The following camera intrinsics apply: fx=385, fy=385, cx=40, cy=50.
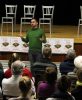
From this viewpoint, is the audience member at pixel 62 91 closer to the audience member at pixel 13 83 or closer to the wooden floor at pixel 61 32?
the audience member at pixel 13 83

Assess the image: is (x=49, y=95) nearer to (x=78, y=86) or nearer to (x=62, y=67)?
(x=78, y=86)

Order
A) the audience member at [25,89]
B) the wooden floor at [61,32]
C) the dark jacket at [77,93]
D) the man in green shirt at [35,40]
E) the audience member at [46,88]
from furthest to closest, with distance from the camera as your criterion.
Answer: the wooden floor at [61,32]
the man in green shirt at [35,40]
the audience member at [46,88]
the dark jacket at [77,93]
the audience member at [25,89]

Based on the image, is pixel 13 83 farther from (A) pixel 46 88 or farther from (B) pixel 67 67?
(B) pixel 67 67

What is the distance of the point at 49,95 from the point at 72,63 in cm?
131

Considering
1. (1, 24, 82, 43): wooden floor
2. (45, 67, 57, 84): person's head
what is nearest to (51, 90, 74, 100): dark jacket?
(45, 67, 57, 84): person's head

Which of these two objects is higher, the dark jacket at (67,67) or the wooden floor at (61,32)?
the dark jacket at (67,67)

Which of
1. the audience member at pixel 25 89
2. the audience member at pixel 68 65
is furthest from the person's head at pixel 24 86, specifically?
the audience member at pixel 68 65

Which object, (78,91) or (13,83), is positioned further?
(13,83)

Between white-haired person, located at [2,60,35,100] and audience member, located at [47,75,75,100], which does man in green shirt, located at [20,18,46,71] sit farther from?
audience member, located at [47,75,75,100]

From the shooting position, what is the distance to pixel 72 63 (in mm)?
5664

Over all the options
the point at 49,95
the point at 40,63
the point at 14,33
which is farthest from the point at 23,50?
the point at 49,95

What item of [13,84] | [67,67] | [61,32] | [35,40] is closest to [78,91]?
[13,84]

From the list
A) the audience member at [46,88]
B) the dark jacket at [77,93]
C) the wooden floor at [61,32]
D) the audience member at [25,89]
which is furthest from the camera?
the wooden floor at [61,32]

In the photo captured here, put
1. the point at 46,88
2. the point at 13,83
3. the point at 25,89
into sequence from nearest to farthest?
the point at 25,89 → the point at 46,88 → the point at 13,83
